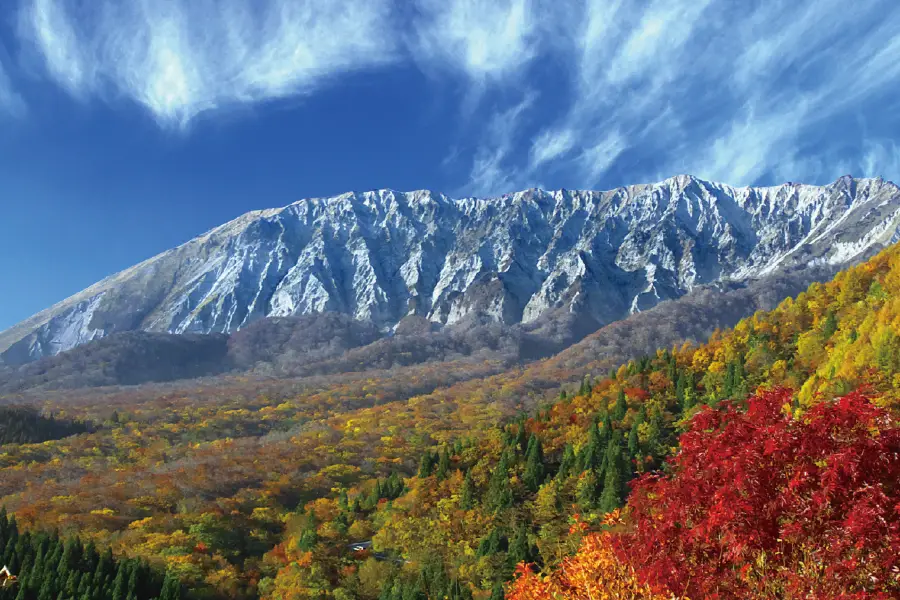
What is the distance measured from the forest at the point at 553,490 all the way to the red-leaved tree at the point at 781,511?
0.04m

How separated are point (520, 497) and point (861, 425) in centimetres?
7117

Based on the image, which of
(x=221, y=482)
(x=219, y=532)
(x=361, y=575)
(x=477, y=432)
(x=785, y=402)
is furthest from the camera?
(x=477, y=432)

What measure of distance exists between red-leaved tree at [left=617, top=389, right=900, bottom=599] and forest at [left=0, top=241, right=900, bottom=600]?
0.04 meters

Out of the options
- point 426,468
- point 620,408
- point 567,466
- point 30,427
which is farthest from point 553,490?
point 30,427

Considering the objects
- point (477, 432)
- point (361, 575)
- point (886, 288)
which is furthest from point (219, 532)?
point (886, 288)

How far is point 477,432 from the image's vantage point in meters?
144

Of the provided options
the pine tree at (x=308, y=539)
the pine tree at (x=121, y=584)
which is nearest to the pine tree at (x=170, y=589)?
the pine tree at (x=121, y=584)

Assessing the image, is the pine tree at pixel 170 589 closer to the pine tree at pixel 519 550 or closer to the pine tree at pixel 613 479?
the pine tree at pixel 519 550

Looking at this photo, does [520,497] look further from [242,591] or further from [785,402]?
[785,402]

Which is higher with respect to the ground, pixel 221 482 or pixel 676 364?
pixel 676 364

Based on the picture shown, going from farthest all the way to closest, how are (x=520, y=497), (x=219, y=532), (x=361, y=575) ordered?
(x=219, y=532), (x=520, y=497), (x=361, y=575)

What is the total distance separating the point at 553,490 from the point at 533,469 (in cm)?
818

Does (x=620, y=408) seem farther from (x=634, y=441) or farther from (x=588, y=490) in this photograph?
(x=588, y=490)

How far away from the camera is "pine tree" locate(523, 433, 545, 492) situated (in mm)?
81750
